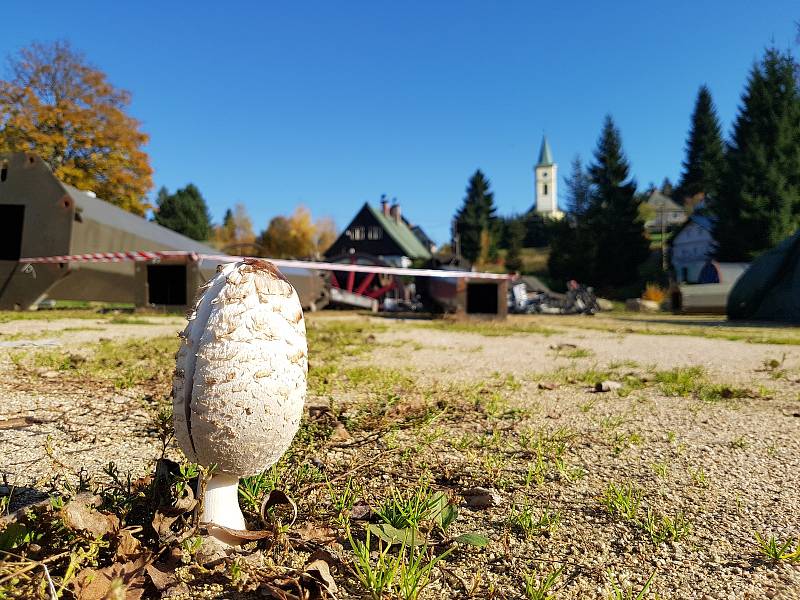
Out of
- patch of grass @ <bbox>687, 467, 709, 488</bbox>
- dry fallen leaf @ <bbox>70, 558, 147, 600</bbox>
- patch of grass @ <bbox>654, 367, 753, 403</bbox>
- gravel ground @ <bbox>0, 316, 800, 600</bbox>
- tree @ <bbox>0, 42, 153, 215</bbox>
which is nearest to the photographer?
dry fallen leaf @ <bbox>70, 558, 147, 600</bbox>

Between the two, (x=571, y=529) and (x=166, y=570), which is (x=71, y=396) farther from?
(x=571, y=529)

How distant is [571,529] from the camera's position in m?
1.43

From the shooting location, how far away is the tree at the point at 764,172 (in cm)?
2712

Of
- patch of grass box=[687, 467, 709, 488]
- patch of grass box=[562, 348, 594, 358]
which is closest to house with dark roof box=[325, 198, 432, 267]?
patch of grass box=[562, 348, 594, 358]

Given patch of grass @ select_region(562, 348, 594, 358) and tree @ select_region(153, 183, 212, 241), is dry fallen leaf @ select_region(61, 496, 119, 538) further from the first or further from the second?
tree @ select_region(153, 183, 212, 241)

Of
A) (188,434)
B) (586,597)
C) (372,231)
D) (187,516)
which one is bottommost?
(586,597)

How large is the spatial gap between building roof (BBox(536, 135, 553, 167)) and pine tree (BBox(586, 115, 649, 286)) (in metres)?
63.9

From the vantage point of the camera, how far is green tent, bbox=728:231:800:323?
11492 mm

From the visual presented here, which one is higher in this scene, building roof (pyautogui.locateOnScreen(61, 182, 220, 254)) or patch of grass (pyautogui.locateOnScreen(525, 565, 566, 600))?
building roof (pyautogui.locateOnScreen(61, 182, 220, 254))

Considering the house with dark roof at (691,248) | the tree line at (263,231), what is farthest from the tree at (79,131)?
the house with dark roof at (691,248)

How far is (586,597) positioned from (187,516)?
975mm

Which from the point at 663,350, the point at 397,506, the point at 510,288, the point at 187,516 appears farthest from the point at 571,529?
the point at 510,288

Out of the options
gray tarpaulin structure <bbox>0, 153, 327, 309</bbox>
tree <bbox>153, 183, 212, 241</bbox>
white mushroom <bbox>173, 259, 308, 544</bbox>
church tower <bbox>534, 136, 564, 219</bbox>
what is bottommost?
white mushroom <bbox>173, 259, 308, 544</bbox>

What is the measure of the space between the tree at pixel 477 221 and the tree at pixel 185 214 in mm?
27096
